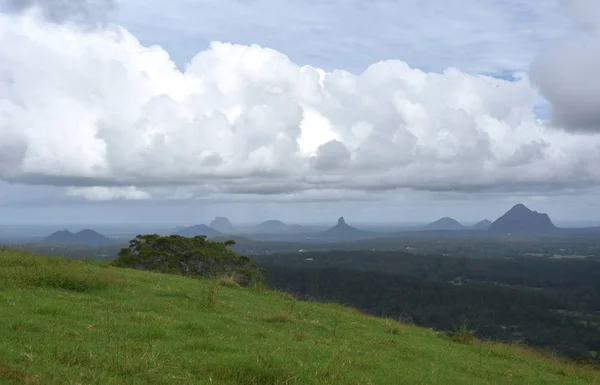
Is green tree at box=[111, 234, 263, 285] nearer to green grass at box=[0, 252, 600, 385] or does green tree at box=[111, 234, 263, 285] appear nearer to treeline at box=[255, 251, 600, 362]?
green grass at box=[0, 252, 600, 385]

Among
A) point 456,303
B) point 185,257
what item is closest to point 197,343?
point 185,257

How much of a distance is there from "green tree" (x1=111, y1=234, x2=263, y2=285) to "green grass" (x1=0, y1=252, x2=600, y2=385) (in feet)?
86.3

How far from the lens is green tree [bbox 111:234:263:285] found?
4946cm

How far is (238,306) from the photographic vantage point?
65.8 ft

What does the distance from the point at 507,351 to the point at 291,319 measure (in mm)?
10075

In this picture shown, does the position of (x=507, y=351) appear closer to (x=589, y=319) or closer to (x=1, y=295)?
(x=1, y=295)

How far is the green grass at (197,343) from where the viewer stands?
29.1 ft

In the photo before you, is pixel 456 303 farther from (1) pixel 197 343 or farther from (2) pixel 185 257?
(1) pixel 197 343

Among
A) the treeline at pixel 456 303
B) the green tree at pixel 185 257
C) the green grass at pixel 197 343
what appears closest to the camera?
the green grass at pixel 197 343

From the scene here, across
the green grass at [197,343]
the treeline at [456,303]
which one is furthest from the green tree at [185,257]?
the treeline at [456,303]

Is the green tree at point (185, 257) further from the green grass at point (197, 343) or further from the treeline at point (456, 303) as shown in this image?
the treeline at point (456, 303)

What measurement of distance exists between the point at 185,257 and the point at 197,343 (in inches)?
1675

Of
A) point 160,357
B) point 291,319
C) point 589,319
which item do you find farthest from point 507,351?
point 589,319

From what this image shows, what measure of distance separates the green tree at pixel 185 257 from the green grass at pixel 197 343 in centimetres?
2630
